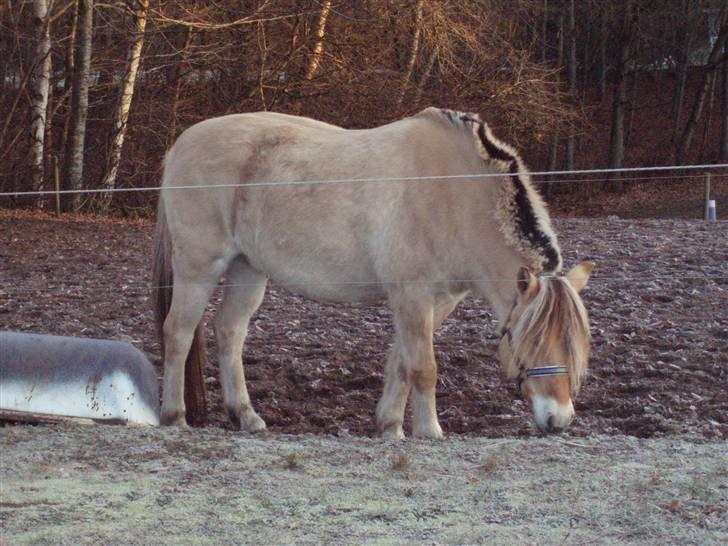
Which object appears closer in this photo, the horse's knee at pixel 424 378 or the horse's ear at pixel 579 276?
the horse's ear at pixel 579 276

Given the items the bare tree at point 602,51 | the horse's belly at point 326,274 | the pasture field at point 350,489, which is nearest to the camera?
the pasture field at point 350,489

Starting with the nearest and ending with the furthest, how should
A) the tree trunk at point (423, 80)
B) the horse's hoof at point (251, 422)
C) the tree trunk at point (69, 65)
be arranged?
the horse's hoof at point (251, 422) < the tree trunk at point (69, 65) < the tree trunk at point (423, 80)

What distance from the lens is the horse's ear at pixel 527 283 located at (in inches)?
205

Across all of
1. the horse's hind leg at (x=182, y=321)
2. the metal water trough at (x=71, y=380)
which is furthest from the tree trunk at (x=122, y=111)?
the metal water trough at (x=71, y=380)

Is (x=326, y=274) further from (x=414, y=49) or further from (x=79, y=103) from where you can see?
(x=414, y=49)

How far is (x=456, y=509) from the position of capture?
13.1ft

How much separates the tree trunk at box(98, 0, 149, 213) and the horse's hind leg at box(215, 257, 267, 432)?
10.0 metres

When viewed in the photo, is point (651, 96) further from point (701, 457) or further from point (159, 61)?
point (701, 457)

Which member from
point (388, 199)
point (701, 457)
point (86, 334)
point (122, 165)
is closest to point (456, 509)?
point (701, 457)

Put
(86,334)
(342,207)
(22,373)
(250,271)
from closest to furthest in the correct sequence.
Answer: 1. (22,373)
2. (342,207)
3. (250,271)
4. (86,334)

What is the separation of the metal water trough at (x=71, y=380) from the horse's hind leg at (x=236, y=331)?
57cm

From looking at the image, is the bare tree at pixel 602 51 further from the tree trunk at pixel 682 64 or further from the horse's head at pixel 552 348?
the horse's head at pixel 552 348

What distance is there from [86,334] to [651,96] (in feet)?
102

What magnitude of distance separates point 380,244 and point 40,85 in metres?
11.5
